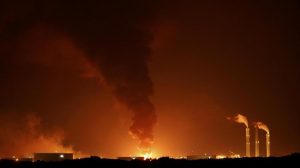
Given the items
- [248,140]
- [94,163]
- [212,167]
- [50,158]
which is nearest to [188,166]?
[212,167]

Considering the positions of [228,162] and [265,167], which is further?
[228,162]

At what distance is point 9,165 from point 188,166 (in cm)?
1280

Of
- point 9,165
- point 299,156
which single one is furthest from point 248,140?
point 9,165

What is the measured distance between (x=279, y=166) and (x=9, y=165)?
18.9 metres

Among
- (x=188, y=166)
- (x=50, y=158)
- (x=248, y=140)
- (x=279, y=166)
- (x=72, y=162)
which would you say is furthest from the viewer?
(x=248, y=140)

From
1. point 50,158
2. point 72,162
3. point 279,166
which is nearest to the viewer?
point 279,166

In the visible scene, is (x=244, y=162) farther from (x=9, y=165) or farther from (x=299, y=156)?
(x=9, y=165)

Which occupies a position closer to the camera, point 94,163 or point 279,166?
point 279,166

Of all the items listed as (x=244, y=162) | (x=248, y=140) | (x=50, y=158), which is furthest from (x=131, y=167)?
(x=248, y=140)

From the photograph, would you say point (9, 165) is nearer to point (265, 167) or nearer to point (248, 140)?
point (265, 167)

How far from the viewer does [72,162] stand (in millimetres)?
43844

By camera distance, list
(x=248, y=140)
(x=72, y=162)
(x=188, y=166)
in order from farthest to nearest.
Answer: (x=248, y=140), (x=72, y=162), (x=188, y=166)

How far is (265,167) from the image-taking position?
39.3 meters

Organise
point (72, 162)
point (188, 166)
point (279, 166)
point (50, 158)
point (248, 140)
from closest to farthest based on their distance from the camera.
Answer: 1. point (279, 166)
2. point (188, 166)
3. point (72, 162)
4. point (50, 158)
5. point (248, 140)
